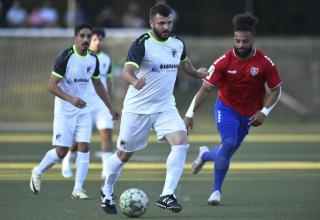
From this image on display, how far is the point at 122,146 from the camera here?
10273 mm

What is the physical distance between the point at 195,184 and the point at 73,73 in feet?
8.51

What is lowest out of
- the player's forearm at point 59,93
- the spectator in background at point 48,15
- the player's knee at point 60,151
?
the spectator in background at point 48,15

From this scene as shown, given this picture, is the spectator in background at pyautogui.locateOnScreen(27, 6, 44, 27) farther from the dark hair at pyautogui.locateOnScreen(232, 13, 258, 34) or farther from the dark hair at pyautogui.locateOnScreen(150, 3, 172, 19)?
the dark hair at pyautogui.locateOnScreen(150, 3, 172, 19)

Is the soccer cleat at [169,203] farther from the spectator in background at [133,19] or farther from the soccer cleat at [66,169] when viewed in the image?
the spectator in background at [133,19]

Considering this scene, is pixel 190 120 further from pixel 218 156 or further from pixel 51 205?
pixel 51 205

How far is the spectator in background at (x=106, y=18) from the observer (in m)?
26.9

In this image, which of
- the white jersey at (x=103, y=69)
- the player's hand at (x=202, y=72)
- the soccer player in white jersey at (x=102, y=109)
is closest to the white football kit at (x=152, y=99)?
the player's hand at (x=202, y=72)

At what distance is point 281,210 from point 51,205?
2.63m

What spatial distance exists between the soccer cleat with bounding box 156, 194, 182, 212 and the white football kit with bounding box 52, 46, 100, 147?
2.39 m

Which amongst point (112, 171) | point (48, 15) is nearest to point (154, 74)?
point (112, 171)

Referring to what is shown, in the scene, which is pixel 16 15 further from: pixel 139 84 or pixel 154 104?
pixel 139 84

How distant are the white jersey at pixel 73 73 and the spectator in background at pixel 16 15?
15.6 metres

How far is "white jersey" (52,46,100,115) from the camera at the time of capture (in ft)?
38.2

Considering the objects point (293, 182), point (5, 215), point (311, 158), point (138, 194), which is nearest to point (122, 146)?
point (138, 194)
